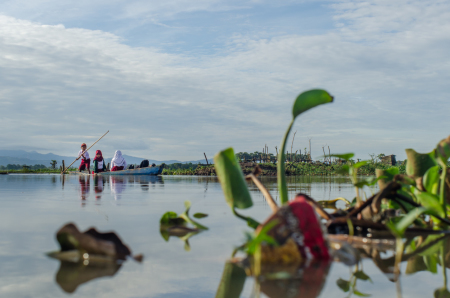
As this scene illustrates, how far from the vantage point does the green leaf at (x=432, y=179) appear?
8.52 ft

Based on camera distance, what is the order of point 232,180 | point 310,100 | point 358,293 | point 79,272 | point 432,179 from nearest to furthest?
point 358,293 → point 79,272 → point 310,100 → point 232,180 → point 432,179

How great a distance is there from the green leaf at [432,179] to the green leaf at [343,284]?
1.53 metres

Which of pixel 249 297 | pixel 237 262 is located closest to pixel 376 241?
pixel 237 262

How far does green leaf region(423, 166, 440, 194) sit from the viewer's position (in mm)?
2598

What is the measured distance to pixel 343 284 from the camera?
1.38 meters

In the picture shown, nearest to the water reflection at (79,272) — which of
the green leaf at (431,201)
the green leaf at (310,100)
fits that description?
the green leaf at (310,100)

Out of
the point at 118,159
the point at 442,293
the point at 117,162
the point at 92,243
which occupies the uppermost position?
the point at 118,159

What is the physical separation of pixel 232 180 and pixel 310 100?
0.62 m

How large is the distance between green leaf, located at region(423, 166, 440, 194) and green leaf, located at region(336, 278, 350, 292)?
1527mm

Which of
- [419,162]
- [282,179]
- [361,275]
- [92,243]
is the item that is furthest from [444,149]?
[92,243]

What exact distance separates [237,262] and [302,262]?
26 centimetres

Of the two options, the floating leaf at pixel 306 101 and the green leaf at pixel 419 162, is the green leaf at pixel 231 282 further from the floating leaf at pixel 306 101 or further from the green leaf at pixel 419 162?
the green leaf at pixel 419 162

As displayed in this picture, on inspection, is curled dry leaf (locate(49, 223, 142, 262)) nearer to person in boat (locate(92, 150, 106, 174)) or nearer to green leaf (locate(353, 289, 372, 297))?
green leaf (locate(353, 289, 372, 297))

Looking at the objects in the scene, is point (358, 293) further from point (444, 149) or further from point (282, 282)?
point (444, 149)
